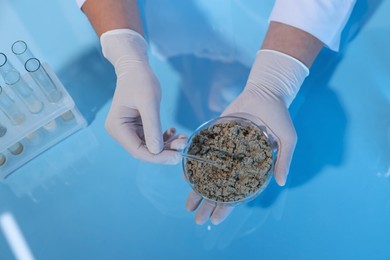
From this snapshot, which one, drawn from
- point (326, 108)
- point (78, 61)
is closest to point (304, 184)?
point (326, 108)

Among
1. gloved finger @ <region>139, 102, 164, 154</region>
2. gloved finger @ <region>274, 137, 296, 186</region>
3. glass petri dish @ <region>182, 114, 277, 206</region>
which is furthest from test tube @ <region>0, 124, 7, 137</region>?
gloved finger @ <region>274, 137, 296, 186</region>

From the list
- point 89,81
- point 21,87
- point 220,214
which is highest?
point 21,87

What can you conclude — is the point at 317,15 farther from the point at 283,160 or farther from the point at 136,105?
the point at 136,105

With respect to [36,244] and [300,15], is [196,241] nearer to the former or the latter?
[36,244]

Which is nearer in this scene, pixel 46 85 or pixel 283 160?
pixel 283 160

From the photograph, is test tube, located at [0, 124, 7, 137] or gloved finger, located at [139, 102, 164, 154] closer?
gloved finger, located at [139, 102, 164, 154]

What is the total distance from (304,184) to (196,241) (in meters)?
0.30

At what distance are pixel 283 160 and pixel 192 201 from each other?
23cm

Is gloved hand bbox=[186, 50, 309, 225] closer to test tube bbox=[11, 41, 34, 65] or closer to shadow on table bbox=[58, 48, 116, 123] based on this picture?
shadow on table bbox=[58, 48, 116, 123]

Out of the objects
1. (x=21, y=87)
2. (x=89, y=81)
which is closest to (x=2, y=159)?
(x=21, y=87)

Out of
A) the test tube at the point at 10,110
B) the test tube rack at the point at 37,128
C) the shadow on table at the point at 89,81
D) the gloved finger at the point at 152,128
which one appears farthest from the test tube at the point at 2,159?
the gloved finger at the point at 152,128

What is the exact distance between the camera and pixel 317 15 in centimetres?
102

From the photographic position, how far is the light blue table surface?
99 cm

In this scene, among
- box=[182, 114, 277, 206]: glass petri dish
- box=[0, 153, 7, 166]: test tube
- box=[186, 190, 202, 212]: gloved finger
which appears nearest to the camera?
box=[182, 114, 277, 206]: glass petri dish
